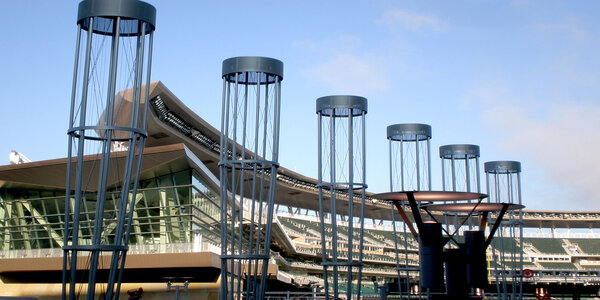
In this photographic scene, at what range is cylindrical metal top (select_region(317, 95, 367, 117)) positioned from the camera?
75.3 feet

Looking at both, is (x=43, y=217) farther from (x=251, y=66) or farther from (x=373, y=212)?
(x=373, y=212)

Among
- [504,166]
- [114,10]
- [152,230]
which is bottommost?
[152,230]

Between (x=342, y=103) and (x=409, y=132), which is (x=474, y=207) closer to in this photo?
(x=342, y=103)

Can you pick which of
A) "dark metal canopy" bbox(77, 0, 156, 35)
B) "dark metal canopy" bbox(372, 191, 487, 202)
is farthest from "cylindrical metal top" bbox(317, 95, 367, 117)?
"dark metal canopy" bbox(77, 0, 156, 35)

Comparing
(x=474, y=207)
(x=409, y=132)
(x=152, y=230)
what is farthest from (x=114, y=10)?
(x=152, y=230)

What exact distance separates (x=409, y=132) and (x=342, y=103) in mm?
4076

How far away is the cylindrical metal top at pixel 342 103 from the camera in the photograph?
22953mm

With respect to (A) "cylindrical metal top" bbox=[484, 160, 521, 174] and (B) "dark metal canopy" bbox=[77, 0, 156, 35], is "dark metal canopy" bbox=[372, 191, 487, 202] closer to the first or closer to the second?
(B) "dark metal canopy" bbox=[77, 0, 156, 35]

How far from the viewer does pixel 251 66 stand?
18531 mm

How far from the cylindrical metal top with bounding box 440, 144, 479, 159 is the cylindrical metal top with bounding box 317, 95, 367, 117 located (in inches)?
→ 272

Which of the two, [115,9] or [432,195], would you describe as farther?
[432,195]

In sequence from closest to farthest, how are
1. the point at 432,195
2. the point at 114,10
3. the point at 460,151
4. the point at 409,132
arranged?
the point at 114,10, the point at 432,195, the point at 409,132, the point at 460,151

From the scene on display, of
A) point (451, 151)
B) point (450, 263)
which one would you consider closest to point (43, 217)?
point (451, 151)

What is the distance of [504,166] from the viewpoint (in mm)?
31984
